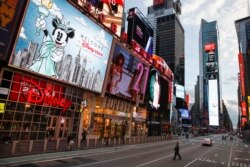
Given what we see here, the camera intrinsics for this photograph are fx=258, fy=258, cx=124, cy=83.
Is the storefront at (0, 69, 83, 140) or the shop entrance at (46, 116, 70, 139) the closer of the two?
the storefront at (0, 69, 83, 140)

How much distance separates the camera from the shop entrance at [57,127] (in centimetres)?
3422

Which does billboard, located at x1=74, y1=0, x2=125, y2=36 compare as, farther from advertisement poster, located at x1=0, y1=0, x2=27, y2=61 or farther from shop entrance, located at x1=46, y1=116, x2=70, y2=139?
shop entrance, located at x1=46, y1=116, x2=70, y2=139

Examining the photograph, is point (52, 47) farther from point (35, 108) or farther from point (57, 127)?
point (57, 127)

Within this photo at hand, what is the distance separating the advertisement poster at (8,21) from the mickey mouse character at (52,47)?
2.50m

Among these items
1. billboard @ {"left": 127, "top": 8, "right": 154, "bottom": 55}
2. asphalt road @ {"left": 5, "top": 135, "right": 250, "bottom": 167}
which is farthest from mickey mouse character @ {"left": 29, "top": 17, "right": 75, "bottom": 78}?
billboard @ {"left": 127, "top": 8, "right": 154, "bottom": 55}

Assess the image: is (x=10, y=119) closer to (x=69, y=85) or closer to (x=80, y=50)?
(x=69, y=85)

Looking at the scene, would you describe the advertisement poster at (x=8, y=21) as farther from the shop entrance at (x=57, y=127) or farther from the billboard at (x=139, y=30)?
the billboard at (x=139, y=30)

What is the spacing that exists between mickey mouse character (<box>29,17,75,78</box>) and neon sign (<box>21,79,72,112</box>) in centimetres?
229

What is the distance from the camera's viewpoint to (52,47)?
30.5 metres

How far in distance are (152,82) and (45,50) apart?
43.7 meters

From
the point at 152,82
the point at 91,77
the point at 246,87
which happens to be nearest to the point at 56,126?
the point at 91,77

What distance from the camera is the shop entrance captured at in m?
34.2

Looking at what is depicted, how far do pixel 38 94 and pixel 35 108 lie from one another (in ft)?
5.75

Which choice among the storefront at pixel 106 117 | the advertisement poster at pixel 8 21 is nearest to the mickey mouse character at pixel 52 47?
the advertisement poster at pixel 8 21
